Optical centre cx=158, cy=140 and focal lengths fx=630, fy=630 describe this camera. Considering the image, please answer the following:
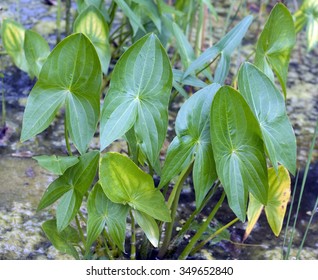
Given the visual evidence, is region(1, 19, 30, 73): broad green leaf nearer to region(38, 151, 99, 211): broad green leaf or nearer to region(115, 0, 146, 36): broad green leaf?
region(115, 0, 146, 36): broad green leaf

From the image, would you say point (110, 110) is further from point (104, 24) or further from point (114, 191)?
point (104, 24)

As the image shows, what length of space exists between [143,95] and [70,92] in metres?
0.13

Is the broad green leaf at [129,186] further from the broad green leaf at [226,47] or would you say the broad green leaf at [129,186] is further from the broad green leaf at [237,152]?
the broad green leaf at [226,47]

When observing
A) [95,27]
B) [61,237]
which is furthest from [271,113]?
[95,27]

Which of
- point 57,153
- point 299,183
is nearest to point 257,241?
point 299,183

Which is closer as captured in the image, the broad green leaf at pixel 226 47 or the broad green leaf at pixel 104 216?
the broad green leaf at pixel 104 216

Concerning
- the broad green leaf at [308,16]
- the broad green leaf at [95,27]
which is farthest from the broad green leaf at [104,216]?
the broad green leaf at [308,16]

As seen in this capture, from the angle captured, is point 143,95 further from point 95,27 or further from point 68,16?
point 68,16

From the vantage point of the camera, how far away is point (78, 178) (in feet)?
3.58

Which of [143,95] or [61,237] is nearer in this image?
[143,95]

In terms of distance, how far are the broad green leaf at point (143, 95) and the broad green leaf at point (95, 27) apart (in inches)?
17.8

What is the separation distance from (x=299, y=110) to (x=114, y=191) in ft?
3.46

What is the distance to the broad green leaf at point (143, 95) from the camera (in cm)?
104
